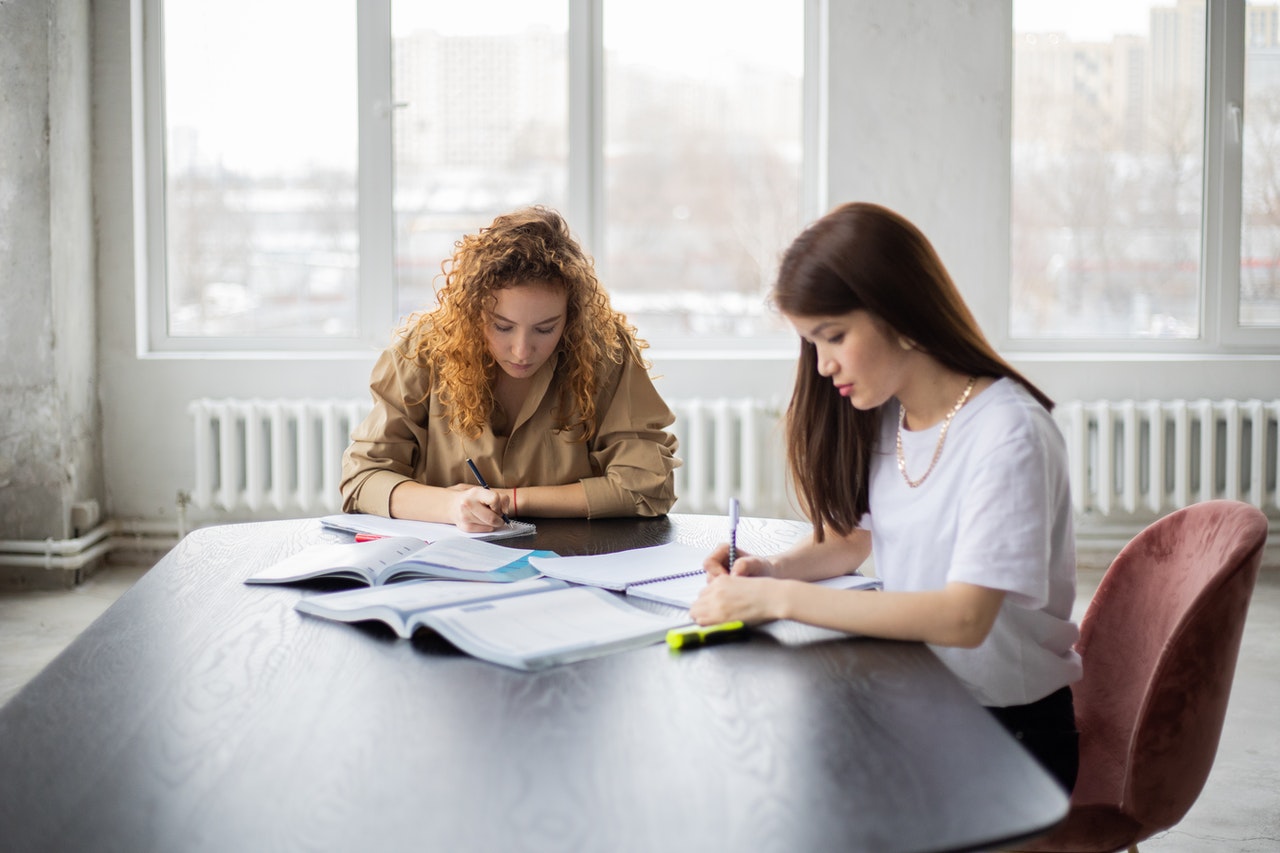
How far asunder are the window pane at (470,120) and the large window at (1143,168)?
162cm

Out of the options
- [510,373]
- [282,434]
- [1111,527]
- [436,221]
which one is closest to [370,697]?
[510,373]

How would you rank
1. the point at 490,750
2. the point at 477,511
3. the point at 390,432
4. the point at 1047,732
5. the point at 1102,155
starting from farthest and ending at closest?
the point at 1102,155 → the point at 390,432 → the point at 477,511 → the point at 1047,732 → the point at 490,750

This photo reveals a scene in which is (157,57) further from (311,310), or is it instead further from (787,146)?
(787,146)

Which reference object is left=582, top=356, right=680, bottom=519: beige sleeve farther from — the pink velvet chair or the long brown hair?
the pink velvet chair

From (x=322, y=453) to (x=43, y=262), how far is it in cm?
105

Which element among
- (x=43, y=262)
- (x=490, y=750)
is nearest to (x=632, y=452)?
(x=490, y=750)

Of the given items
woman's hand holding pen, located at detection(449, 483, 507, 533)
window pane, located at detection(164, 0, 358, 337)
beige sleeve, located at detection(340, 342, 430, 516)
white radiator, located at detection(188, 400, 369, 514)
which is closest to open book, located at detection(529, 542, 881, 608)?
woman's hand holding pen, located at detection(449, 483, 507, 533)

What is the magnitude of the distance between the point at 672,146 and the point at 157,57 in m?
1.79

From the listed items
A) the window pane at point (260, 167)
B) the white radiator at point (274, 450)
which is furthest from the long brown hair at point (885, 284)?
the window pane at point (260, 167)

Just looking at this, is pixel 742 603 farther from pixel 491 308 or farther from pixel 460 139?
pixel 460 139

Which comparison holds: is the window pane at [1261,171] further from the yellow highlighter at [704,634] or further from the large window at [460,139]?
the yellow highlighter at [704,634]

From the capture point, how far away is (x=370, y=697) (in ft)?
3.71

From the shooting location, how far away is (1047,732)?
4.70 feet

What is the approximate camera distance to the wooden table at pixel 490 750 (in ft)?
2.82
